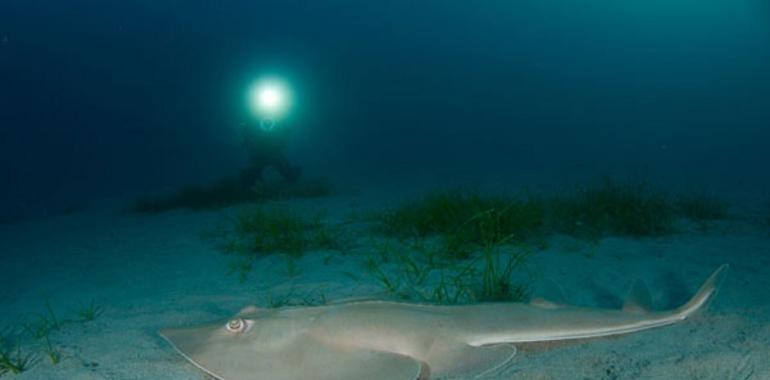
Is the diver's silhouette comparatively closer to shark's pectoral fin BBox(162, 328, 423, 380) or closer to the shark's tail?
shark's pectoral fin BBox(162, 328, 423, 380)

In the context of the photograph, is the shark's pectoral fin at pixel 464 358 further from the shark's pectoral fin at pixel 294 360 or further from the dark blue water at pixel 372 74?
the dark blue water at pixel 372 74

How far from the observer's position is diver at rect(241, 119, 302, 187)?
12.7 m

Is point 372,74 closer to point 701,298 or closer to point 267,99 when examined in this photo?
point 267,99

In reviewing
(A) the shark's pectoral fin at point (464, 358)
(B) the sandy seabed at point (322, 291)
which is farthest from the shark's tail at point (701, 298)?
(A) the shark's pectoral fin at point (464, 358)

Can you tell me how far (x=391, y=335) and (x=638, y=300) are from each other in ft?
5.22

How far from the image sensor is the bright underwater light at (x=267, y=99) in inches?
492

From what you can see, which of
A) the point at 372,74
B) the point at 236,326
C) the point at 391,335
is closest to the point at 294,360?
the point at 236,326

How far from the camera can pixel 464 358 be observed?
9.11 ft

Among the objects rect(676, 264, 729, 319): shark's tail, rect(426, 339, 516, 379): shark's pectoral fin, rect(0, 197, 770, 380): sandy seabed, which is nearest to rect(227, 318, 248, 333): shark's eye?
rect(0, 197, 770, 380): sandy seabed

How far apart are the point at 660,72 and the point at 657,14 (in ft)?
114

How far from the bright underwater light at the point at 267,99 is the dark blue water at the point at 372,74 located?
2479cm

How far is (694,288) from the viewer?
4473 mm

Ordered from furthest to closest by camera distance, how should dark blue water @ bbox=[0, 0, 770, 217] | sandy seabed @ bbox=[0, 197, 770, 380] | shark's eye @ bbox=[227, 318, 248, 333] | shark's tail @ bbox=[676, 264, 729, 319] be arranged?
1. dark blue water @ bbox=[0, 0, 770, 217]
2. shark's tail @ bbox=[676, 264, 729, 319]
3. sandy seabed @ bbox=[0, 197, 770, 380]
4. shark's eye @ bbox=[227, 318, 248, 333]

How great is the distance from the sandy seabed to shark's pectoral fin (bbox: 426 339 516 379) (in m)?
0.13
